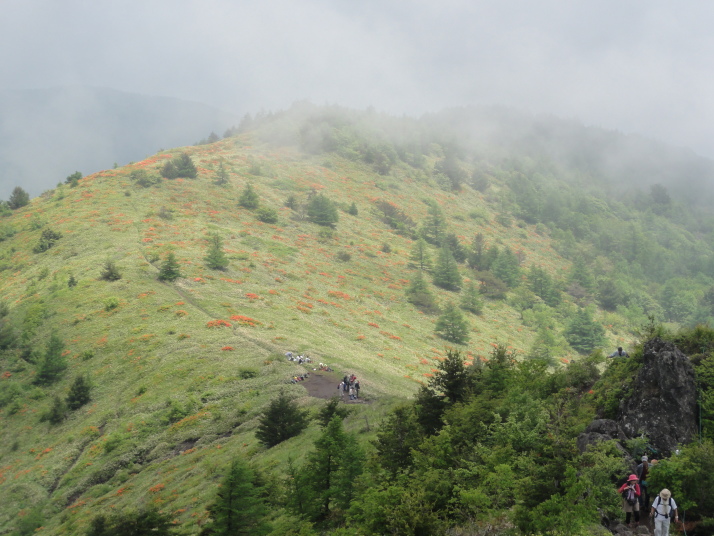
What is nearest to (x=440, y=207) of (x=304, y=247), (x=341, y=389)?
(x=304, y=247)

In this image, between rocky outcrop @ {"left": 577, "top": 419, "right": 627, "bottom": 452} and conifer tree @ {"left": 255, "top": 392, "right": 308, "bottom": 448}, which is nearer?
rocky outcrop @ {"left": 577, "top": 419, "right": 627, "bottom": 452}

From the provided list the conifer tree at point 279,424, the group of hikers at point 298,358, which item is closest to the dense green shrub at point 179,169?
the group of hikers at point 298,358

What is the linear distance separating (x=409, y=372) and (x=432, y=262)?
44.2 meters

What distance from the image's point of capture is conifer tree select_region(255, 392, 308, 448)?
75.6ft

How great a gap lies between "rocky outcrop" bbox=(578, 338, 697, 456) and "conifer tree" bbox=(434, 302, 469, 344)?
4350 cm

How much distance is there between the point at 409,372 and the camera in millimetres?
39875

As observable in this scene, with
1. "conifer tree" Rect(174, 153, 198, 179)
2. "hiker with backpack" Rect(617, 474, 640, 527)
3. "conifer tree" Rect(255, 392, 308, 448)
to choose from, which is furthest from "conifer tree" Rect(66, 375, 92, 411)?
"conifer tree" Rect(174, 153, 198, 179)

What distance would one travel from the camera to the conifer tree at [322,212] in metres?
82.4

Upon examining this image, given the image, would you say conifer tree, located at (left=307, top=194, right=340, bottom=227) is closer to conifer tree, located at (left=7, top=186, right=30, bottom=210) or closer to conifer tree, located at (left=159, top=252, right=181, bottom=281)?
conifer tree, located at (left=159, top=252, right=181, bottom=281)

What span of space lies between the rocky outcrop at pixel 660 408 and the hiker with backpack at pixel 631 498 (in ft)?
4.41

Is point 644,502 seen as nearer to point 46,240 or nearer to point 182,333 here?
point 182,333

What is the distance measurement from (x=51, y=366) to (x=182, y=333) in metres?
9.73

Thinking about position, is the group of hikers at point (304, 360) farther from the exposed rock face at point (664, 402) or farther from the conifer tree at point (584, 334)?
the conifer tree at point (584, 334)

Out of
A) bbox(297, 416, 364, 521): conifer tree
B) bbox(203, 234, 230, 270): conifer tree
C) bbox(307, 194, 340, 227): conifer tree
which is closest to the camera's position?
bbox(297, 416, 364, 521): conifer tree
